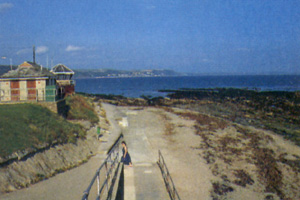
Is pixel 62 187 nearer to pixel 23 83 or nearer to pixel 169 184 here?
pixel 169 184

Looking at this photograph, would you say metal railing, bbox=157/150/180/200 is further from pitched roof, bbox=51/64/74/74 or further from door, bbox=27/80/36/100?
pitched roof, bbox=51/64/74/74

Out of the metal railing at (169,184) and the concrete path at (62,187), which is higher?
the concrete path at (62,187)

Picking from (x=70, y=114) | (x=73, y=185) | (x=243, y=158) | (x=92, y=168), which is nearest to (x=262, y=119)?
→ (x=243, y=158)

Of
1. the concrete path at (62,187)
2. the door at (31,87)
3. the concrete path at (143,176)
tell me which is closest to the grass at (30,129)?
the concrete path at (62,187)

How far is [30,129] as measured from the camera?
1384 centimetres

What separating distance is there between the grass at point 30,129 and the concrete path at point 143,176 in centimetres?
407

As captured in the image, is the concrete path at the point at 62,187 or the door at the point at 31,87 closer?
the concrete path at the point at 62,187

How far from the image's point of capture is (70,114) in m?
22.0

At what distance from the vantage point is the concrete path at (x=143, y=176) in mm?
11117

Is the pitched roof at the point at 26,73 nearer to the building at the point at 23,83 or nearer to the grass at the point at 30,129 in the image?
the building at the point at 23,83

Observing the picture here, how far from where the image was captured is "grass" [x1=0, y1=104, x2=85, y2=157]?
11.9m

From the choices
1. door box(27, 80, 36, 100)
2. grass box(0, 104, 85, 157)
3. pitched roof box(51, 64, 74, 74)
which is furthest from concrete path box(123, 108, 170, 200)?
pitched roof box(51, 64, 74, 74)

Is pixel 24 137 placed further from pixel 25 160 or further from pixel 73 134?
pixel 73 134

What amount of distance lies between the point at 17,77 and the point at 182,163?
1427 centimetres
